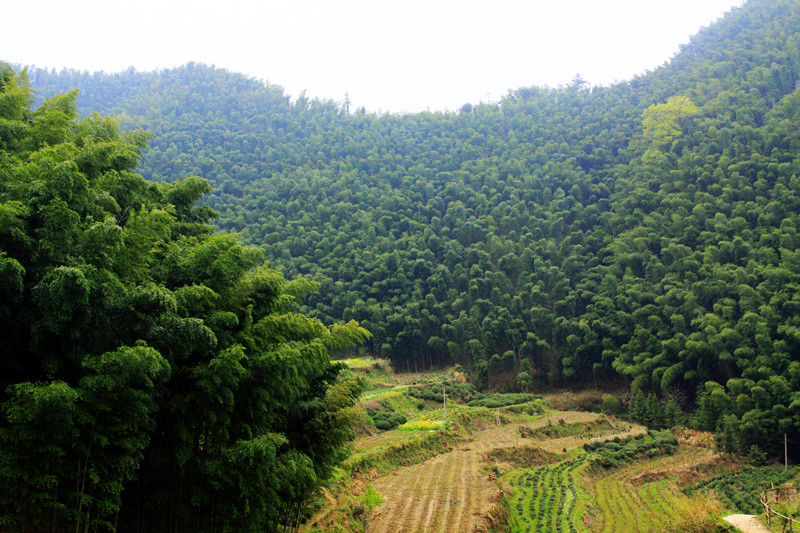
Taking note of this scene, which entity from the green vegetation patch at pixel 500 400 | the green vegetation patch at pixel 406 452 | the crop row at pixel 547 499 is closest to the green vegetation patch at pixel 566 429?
the green vegetation patch at pixel 500 400

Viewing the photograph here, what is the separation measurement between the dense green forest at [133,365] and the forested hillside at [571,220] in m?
27.9

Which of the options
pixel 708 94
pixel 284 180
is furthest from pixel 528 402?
pixel 708 94

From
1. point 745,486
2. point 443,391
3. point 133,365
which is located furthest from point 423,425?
point 133,365

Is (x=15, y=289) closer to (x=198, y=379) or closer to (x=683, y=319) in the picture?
(x=198, y=379)

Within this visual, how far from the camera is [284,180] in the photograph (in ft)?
222

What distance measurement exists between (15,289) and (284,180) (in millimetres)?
62713

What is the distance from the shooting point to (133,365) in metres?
6.87

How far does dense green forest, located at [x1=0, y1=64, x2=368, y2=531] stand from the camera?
6.85 metres

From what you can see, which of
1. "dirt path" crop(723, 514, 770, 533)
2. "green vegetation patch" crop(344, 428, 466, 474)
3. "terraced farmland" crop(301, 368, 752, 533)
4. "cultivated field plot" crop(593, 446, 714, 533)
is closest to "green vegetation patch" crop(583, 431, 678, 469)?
"terraced farmland" crop(301, 368, 752, 533)

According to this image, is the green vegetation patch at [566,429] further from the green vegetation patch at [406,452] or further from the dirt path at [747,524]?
the dirt path at [747,524]

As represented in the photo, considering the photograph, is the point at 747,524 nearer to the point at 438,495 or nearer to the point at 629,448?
the point at 438,495

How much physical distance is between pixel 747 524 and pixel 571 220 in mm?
45812

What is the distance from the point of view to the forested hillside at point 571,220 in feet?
116

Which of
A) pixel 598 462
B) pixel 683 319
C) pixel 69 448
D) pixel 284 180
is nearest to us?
pixel 69 448
